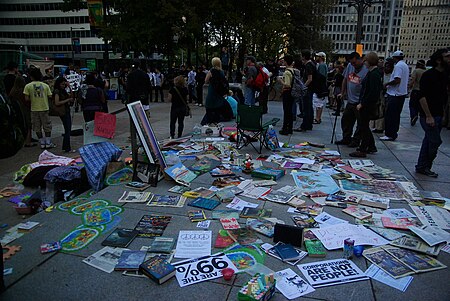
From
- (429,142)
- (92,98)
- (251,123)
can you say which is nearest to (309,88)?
(251,123)

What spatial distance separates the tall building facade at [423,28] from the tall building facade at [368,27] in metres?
6.02

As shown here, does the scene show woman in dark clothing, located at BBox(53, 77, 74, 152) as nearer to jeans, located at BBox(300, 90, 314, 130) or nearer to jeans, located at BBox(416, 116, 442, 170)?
jeans, located at BBox(300, 90, 314, 130)

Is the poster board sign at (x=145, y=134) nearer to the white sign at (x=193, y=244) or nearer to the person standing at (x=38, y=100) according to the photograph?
the white sign at (x=193, y=244)

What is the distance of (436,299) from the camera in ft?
8.07

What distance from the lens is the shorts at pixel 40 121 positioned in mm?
7445

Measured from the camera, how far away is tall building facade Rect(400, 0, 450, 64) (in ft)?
375

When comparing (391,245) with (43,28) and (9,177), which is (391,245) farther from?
(43,28)

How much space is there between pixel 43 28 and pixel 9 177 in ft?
243

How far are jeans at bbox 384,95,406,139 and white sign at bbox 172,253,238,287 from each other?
641 cm

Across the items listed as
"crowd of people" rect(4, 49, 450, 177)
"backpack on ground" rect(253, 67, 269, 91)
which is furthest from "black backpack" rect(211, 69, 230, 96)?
"backpack on ground" rect(253, 67, 269, 91)

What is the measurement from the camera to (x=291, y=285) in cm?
259

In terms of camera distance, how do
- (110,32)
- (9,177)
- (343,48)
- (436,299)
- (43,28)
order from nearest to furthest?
(436,299) → (9,177) → (110,32) → (43,28) → (343,48)

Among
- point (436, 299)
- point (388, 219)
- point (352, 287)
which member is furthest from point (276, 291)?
point (388, 219)

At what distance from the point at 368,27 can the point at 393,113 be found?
5046 inches
